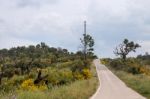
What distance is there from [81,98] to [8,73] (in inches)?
1953

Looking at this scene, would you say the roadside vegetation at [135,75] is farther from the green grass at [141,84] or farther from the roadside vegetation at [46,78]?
the roadside vegetation at [46,78]

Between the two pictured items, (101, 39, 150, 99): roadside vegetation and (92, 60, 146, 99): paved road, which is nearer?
(92, 60, 146, 99): paved road

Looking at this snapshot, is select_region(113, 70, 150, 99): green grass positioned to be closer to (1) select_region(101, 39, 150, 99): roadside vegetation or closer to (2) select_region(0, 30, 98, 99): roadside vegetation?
(1) select_region(101, 39, 150, 99): roadside vegetation

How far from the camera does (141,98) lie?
27844 millimetres

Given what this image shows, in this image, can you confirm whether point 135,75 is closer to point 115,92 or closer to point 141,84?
point 141,84

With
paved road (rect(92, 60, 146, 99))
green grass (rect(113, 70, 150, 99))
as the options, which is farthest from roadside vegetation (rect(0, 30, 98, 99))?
green grass (rect(113, 70, 150, 99))

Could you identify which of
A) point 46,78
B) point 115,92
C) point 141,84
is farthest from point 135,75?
point 115,92

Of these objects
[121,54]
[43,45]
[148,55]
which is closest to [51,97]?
[121,54]

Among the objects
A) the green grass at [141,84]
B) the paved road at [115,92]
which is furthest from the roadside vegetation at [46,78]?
the green grass at [141,84]

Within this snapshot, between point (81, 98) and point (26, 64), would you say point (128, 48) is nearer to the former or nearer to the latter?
point (26, 64)

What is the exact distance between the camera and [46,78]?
4291 cm

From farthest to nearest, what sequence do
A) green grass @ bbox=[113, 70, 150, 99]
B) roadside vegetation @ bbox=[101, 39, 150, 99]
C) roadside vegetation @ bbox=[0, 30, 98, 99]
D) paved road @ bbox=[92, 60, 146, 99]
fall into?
roadside vegetation @ bbox=[101, 39, 150, 99] → green grass @ bbox=[113, 70, 150, 99] → paved road @ bbox=[92, 60, 146, 99] → roadside vegetation @ bbox=[0, 30, 98, 99]

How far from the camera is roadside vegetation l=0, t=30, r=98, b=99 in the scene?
22.1 metres

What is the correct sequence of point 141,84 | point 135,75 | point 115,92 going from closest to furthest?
point 115,92, point 141,84, point 135,75
